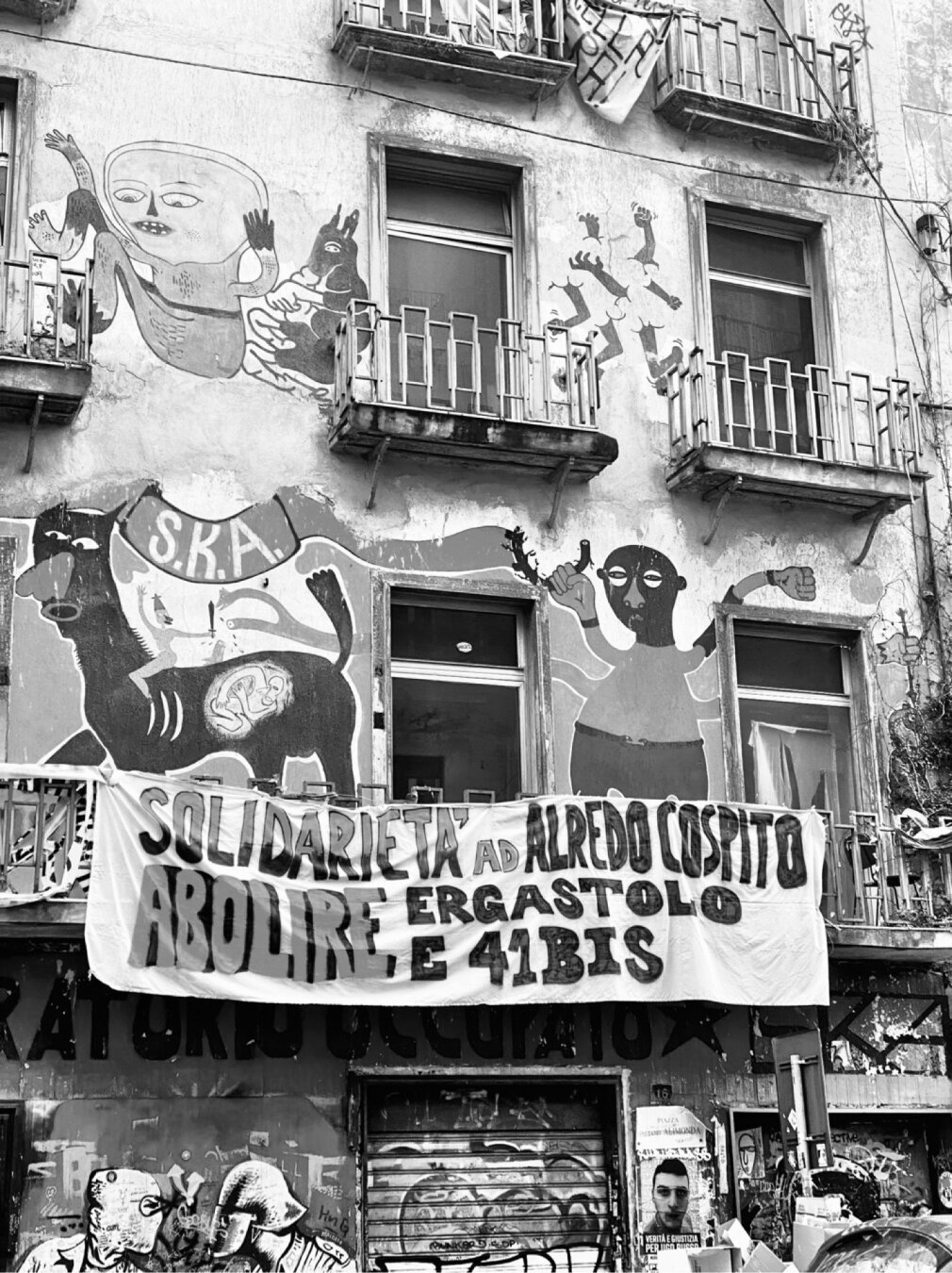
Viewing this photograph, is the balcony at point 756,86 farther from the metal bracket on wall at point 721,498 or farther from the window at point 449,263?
the metal bracket on wall at point 721,498

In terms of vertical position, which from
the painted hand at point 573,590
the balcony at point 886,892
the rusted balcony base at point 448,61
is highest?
the rusted balcony base at point 448,61

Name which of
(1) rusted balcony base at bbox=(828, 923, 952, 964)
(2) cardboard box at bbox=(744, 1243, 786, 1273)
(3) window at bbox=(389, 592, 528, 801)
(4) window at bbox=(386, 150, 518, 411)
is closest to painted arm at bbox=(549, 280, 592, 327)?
(4) window at bbox=(386, 150, 518, 411)

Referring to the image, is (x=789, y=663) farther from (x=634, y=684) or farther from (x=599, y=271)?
(x=599, y=271)

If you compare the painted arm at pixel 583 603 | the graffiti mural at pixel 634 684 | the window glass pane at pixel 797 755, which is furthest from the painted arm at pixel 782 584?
the painted arm at pixel 583 603

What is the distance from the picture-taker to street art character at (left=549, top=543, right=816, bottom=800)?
13117 millimetres

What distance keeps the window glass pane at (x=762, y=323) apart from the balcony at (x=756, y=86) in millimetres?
1307

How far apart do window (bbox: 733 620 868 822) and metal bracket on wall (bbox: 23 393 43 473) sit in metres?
5.44

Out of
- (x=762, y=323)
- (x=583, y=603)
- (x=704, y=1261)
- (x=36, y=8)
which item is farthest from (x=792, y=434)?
(x=704, y=1261)

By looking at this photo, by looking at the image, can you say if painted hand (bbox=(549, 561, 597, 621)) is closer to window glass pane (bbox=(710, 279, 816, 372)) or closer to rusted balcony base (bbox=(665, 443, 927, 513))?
rusted balcony base (bbox=(665, 443, 927, 513))

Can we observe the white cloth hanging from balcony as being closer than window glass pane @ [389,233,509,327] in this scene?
No

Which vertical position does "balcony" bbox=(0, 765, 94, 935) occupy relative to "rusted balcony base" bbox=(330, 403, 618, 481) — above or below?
below

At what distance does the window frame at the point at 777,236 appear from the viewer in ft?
48.3

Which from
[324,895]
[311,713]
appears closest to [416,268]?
[311,713]

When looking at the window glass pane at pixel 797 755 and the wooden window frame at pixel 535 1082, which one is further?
the window glass pane at pixel 797 755
